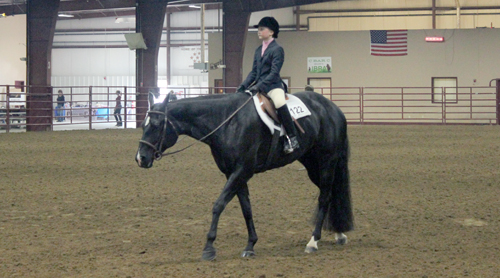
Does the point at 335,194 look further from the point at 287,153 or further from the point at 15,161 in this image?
the point at 15,161

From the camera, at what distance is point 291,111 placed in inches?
202

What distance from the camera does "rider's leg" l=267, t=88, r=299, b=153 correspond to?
194 inches

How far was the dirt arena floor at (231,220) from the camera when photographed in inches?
172

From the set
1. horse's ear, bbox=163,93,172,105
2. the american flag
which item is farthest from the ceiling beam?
horse's ear, bbox=163,93,172,105

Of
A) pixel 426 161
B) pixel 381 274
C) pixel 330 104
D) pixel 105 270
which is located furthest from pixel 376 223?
pixel 426 161

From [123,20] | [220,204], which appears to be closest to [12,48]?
[123,20]

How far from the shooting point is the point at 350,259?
4586 mm

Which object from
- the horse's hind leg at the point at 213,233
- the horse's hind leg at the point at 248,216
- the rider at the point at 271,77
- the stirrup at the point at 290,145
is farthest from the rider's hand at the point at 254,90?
the horse's hind leg at the point at 213,233

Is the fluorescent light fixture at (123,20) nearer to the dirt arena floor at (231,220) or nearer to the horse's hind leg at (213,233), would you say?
the dirt arena floor at (231,220)

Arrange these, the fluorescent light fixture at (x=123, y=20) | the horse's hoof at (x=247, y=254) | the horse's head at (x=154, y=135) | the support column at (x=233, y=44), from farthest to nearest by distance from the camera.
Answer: the fluorescent light fixture at (x=123, y=20) < the support column at (x=233, y=44) < the horse's hoof at (x=247, y=254) < the horse's head at (x=154, y=135)

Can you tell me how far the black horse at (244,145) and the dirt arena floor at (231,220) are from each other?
256 mm

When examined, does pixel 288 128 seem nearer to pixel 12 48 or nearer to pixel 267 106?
pixel 267 106

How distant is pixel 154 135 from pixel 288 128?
1.10 m

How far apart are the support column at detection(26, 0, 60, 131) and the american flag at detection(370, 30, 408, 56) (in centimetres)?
1421
